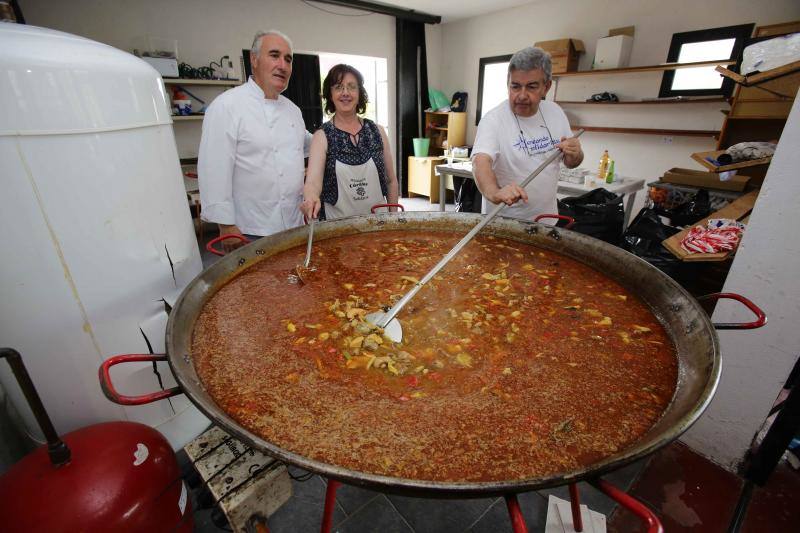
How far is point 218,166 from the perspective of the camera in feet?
6.91

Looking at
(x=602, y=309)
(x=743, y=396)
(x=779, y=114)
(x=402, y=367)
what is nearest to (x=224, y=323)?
(x=402, y=367)

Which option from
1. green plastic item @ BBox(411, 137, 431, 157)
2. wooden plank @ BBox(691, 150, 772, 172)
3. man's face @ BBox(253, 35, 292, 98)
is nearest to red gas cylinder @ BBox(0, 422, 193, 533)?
man's face @ BBox(253, 35, 292, 98)

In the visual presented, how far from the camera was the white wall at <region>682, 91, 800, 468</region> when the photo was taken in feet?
4.85

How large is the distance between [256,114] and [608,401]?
86.6 inches

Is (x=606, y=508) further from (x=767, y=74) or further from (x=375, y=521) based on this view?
(x=767, y=74)

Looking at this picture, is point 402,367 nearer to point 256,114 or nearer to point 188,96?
point 256,114

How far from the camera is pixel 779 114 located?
3.41m

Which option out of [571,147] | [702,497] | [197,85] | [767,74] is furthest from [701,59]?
[197,85]

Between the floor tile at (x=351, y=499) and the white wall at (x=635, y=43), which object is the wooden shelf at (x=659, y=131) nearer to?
the white wall at (x=635, y=43)

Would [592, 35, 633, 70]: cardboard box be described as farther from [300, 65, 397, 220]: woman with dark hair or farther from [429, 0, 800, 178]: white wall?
[300, 65, 397, 220]: woman with dark hair

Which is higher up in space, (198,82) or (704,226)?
(198,82)

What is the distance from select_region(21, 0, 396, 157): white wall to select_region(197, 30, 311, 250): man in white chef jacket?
3.59 meters

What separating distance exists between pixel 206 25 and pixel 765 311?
6.32 m

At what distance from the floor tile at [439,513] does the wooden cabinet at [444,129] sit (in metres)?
6.75
